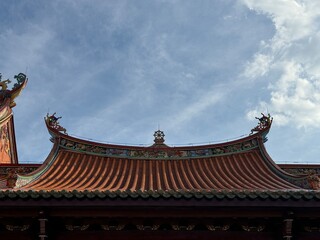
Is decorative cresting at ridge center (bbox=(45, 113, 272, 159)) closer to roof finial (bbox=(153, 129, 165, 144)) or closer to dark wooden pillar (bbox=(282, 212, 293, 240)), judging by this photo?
roof finial (bbox=(153, 129, 165, 144))

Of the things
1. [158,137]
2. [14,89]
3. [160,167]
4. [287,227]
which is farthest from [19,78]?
[287,227]

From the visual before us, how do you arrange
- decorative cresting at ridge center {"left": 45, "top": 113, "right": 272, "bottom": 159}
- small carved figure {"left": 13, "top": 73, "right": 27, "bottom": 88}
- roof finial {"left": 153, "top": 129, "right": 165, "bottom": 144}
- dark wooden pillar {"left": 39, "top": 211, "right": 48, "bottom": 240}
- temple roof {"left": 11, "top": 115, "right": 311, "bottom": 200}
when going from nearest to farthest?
dark wooden pillar {"left": 39, "top": 211, "right": 48, "bottom": 240}
temple roof {"left": 11, "top": 115, "right": 311, "bottom": 200}
decorative cresting at ridge center {"left": 45, "top": 113, "right": 272, "bottom": 159}
roof finial {"left": 153, "top": 129, "right": 165, "bottom": 144}
small carved figure {"left": 13, "top": 73, "right": 27, "bottom": 88}

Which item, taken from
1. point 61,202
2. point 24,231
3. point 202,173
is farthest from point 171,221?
point 202,173

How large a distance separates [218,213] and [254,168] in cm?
529

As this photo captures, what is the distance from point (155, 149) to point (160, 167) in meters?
0.81

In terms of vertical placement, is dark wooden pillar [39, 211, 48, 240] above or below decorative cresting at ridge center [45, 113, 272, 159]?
below

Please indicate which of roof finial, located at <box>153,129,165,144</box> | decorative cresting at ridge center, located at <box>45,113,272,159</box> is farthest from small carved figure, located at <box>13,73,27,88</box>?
roof finial, located at <box>153,129,165,144</box>

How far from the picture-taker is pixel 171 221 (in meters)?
7.10

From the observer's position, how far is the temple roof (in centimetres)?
1019

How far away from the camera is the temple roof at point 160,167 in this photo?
33.4ft

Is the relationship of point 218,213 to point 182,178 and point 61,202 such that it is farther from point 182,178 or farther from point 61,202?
point 182,178

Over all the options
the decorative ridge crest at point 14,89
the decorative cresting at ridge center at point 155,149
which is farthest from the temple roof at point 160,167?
the decorative ridge crest at point 14,89

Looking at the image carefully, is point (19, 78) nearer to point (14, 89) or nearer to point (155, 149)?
point (14, 89)

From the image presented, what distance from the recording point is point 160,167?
1180cm
